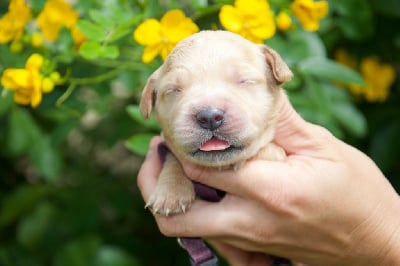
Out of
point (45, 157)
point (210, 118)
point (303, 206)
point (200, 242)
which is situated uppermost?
point (210, 118)

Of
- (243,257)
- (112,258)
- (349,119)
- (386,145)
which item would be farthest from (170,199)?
(386,145)

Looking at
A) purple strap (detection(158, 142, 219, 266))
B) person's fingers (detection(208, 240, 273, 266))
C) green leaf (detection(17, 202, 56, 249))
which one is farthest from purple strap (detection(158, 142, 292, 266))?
green leaf (detection(17, 202, 56, 249))

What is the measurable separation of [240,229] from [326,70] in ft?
2.68

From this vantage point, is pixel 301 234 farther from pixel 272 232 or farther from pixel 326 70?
pixel 326 70

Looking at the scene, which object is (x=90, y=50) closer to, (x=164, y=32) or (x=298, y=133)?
(x=164, y=32)

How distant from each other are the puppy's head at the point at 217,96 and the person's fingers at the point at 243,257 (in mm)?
497

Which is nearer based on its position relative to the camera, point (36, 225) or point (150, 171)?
point (150, 171)

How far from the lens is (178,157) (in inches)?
82.7

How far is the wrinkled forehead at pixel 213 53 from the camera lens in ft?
6.25

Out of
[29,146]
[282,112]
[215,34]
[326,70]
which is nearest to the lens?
[215,34]

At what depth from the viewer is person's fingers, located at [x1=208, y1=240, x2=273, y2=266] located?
93.7 inches

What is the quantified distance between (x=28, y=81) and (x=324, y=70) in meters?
1.08

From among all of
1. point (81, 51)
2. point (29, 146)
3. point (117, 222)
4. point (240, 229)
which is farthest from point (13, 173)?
point (240, 229)

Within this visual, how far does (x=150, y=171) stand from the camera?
2.23 m
